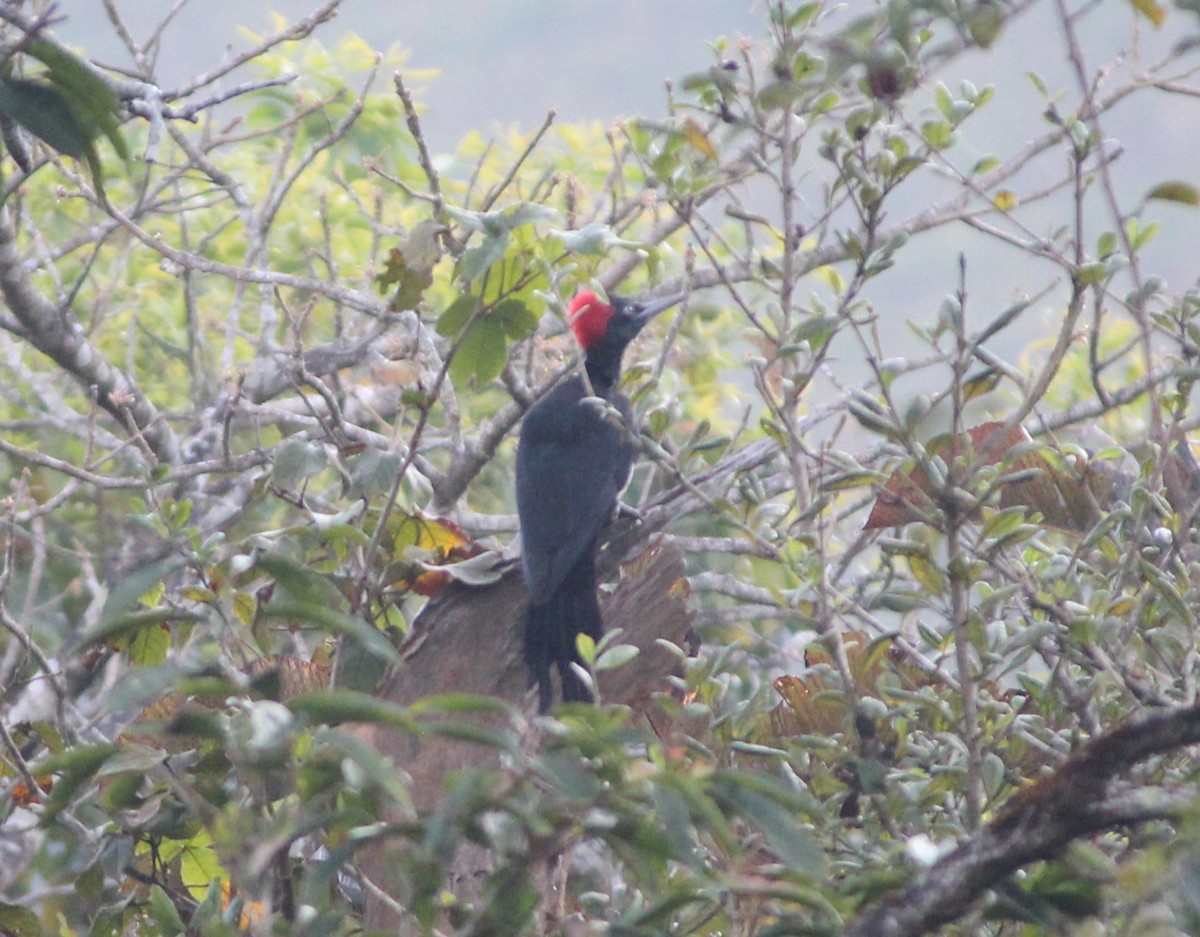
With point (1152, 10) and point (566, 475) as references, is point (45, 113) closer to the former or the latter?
point (1152, 10)

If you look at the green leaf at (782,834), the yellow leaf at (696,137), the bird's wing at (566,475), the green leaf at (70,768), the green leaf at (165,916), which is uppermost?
the yellow leaf at (696,137)

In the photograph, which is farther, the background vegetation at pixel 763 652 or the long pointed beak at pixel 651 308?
the long pointed beak at pixel 651 308

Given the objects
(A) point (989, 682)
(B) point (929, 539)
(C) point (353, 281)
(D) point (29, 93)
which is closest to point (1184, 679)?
(A) point (989, 682)

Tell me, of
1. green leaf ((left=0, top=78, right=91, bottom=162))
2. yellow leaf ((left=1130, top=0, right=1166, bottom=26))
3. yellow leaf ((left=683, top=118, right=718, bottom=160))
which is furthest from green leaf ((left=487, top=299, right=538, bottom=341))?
yellow leaf ((left=1130, top=0, right=1166, bottom=26))

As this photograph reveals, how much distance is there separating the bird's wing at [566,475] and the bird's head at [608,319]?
395 millimetres

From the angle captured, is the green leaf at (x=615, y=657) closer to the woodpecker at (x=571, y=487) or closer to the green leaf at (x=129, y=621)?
the green leaf at (x=129, y=621)

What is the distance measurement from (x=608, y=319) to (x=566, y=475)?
0.90 meters

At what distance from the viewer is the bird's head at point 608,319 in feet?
14.8

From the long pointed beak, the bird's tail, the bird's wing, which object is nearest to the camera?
the bird's tail

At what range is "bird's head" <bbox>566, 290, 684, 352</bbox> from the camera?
4.51 meters

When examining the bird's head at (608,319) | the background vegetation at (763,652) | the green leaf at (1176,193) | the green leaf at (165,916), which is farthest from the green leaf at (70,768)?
the bird's head at (608,319)

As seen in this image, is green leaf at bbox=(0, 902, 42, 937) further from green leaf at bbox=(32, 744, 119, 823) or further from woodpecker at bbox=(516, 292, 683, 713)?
woodpecker at bbox=(516, 292, 683, 713)

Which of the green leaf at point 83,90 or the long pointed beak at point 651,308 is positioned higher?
the long pointed beak at point 651,308

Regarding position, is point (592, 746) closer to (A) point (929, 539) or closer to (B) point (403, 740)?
(A) point (929, 539)
